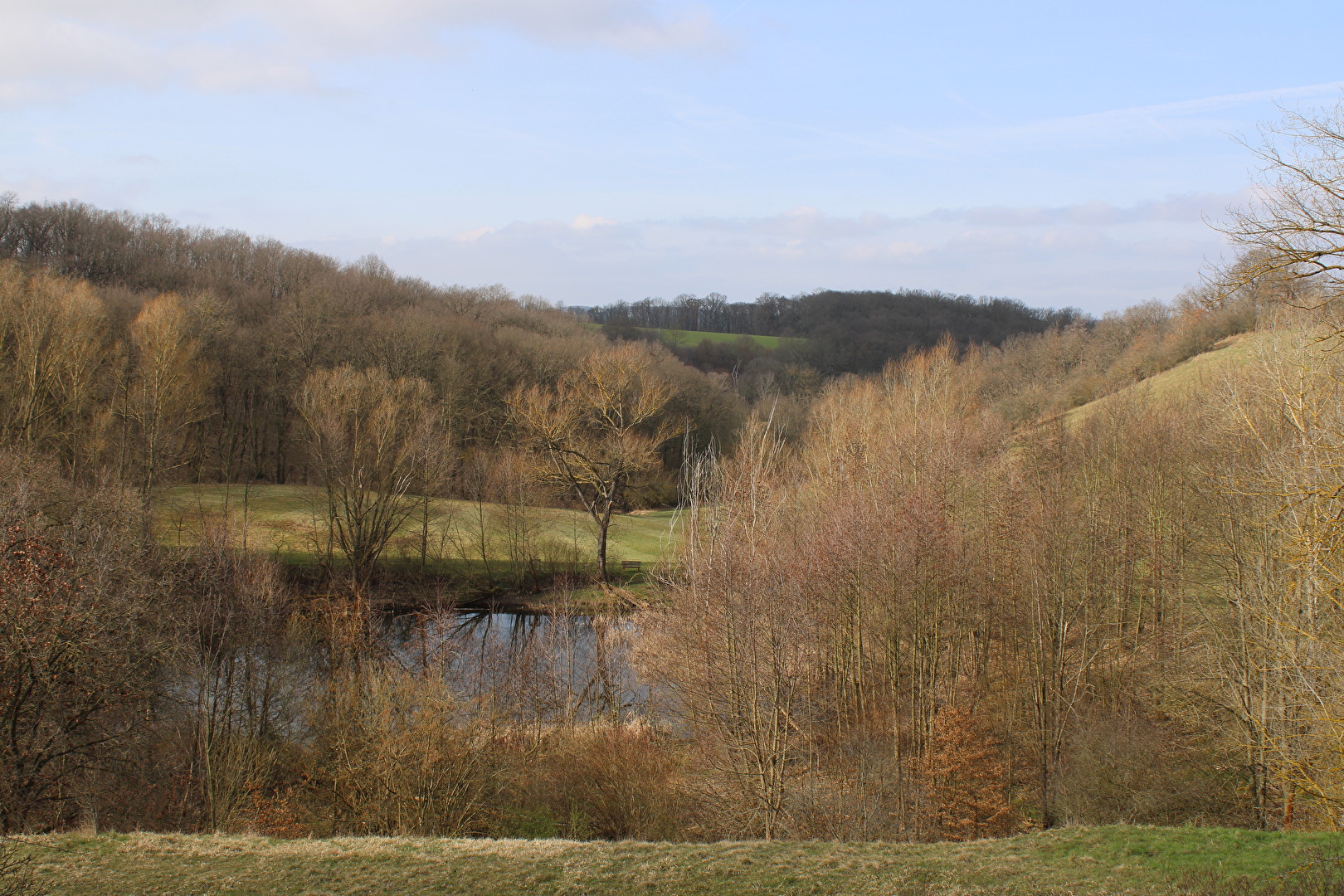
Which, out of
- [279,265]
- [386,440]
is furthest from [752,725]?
[279,265]

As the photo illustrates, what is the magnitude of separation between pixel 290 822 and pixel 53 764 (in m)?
4.51

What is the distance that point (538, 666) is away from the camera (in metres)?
24.6

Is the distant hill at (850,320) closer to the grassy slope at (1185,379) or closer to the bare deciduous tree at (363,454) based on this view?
the grassy slope at (1185,379)

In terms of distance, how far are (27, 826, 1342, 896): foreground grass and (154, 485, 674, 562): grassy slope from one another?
2465 centimetres

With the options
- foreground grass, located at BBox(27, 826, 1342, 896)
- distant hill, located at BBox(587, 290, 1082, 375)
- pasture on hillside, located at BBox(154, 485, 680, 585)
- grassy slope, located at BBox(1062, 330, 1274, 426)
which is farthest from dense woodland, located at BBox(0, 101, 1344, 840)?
distant hill, located at BBox(587, 290, 1082, 375)

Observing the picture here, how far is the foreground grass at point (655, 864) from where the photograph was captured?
31.2 ft

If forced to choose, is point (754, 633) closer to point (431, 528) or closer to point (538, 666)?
point (538, 666)

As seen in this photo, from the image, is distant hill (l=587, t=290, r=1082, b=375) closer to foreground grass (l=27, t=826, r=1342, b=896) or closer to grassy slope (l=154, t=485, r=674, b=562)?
grassy slope (l=154, t=485, r=674, b=562)

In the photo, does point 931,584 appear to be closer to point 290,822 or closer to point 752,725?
point 752,725

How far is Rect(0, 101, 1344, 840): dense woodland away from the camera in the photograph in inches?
610

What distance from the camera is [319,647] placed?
2733cm

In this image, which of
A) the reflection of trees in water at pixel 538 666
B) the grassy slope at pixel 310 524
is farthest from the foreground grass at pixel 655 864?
the grassy slope at pixel 310 524

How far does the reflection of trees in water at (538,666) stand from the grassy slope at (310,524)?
6.81 meters

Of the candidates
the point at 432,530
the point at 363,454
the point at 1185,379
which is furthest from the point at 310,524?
the point at 1185,379
